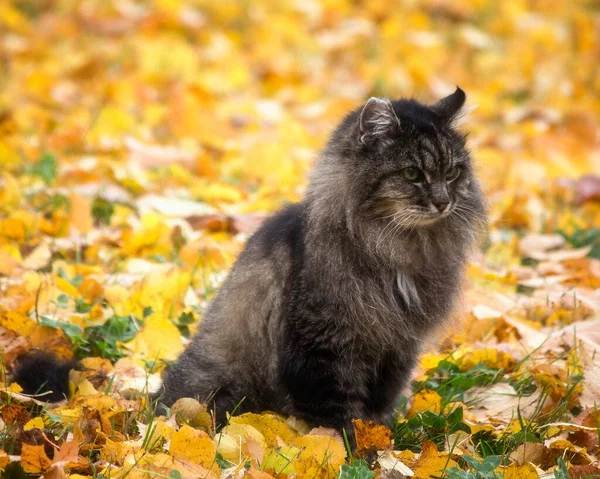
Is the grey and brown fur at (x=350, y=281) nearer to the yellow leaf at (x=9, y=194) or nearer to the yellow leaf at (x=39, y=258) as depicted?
the yellow leaf at (x=39, y=258)

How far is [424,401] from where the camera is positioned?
381cm

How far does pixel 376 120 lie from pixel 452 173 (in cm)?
40

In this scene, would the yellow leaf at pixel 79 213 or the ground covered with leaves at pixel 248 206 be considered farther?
the yellow leaf at pixel 79 213

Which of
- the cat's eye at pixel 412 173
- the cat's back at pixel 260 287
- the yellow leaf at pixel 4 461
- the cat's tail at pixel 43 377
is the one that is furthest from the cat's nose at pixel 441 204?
the yellow leaf at pixel 4 461

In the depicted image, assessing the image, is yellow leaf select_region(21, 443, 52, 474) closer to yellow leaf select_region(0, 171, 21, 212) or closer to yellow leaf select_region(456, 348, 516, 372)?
yellow leaf select_region(456, 348, 516, 372)

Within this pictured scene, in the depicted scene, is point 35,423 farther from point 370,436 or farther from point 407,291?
point 407,291

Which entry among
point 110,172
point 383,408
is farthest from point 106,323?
point 110,172

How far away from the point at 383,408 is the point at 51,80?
19.1ft

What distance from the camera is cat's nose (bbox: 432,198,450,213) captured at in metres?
3.45

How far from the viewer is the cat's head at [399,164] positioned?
345cm

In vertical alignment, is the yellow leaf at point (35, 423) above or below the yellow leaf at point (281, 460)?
below

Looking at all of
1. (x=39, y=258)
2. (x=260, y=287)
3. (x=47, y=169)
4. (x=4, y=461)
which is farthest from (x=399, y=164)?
(x=47, y=169)

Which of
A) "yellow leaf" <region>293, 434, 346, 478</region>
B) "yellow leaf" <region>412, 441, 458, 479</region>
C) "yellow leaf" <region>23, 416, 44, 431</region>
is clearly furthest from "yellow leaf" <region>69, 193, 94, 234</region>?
"yellow leaf" <region>412, 441, 458, 479</region>

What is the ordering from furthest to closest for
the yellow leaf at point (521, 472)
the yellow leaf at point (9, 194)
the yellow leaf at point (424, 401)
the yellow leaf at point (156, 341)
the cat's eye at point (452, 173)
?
the yellow leaf at point (9, 194) < the yellow leaf at point (156, 341) < the yellow leaf at point (424, 401) < the cat's eye at point (452, 173) < the yellow leaf at point (521, 472)
